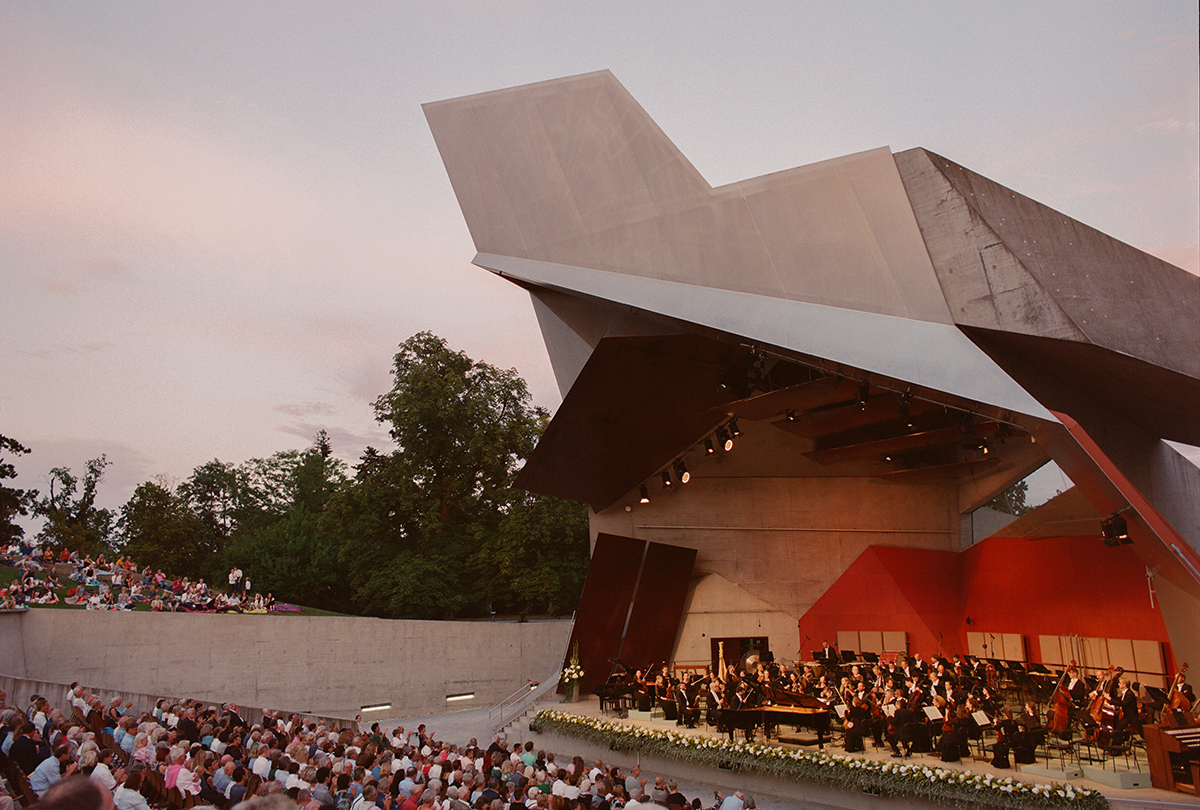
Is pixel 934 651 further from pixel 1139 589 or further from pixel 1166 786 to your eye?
pixel 1166 786

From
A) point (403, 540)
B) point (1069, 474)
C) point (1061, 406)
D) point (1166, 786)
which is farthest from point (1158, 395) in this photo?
point (403, 540)

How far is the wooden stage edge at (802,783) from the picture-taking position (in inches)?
384

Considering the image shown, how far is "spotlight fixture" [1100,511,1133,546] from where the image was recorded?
34.6 ft

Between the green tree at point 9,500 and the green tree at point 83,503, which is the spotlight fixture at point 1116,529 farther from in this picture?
the green tree at point 83,503

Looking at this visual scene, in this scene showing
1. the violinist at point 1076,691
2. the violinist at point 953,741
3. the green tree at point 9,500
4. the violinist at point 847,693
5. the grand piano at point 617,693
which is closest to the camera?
the violinist at point 953,741

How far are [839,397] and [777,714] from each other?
6.46 m

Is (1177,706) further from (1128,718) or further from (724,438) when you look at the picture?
(724,438)

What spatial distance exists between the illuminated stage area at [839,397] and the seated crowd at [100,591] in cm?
1150

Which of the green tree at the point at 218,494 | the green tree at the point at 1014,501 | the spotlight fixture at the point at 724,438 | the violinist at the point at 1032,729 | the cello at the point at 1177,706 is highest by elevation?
the green tree at the point at 218,494

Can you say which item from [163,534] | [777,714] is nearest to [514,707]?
[777,714]

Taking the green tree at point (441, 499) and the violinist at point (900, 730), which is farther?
the green tree at point (441, 499)

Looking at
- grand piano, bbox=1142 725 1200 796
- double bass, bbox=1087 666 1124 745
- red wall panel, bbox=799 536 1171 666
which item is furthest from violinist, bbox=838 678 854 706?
red wall panel, bbox=799 536 1171 666

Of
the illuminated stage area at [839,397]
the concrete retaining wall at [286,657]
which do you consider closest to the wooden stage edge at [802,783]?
the illuminated stage area at [839,397]

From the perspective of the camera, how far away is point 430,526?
31.7 meters
